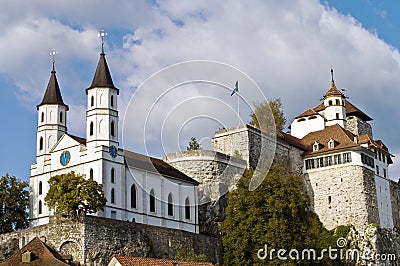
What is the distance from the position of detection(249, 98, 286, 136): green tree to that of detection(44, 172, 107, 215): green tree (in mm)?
29924

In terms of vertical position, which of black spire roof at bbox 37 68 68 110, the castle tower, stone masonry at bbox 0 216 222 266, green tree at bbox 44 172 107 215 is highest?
the castle tower

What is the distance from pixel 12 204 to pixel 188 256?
1804cm

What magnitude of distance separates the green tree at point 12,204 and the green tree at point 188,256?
1598cm


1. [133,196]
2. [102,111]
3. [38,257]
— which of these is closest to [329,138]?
[133,196]

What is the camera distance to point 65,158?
63.9m

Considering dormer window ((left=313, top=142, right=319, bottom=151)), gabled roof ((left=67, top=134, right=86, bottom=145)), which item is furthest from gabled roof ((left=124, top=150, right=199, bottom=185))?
dormer window ((left=313, top=142, right=319, bottom=151))

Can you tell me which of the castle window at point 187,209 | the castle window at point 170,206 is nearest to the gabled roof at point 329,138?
the castle window at point 187,209

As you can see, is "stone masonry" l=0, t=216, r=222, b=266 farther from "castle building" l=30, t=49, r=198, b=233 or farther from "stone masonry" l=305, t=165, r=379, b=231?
"stone masonry" l=305, t=165, r=379, b=231

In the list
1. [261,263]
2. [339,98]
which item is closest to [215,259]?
[261,263]

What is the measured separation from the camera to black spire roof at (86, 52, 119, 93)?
6341 cm

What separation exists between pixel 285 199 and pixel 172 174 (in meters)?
12.5

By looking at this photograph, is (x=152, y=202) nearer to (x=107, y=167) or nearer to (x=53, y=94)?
(x=107, y=167)

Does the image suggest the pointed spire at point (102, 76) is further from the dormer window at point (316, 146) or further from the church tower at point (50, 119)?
the dormer window at point (316, 146)

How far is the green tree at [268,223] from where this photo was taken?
57875 mm
